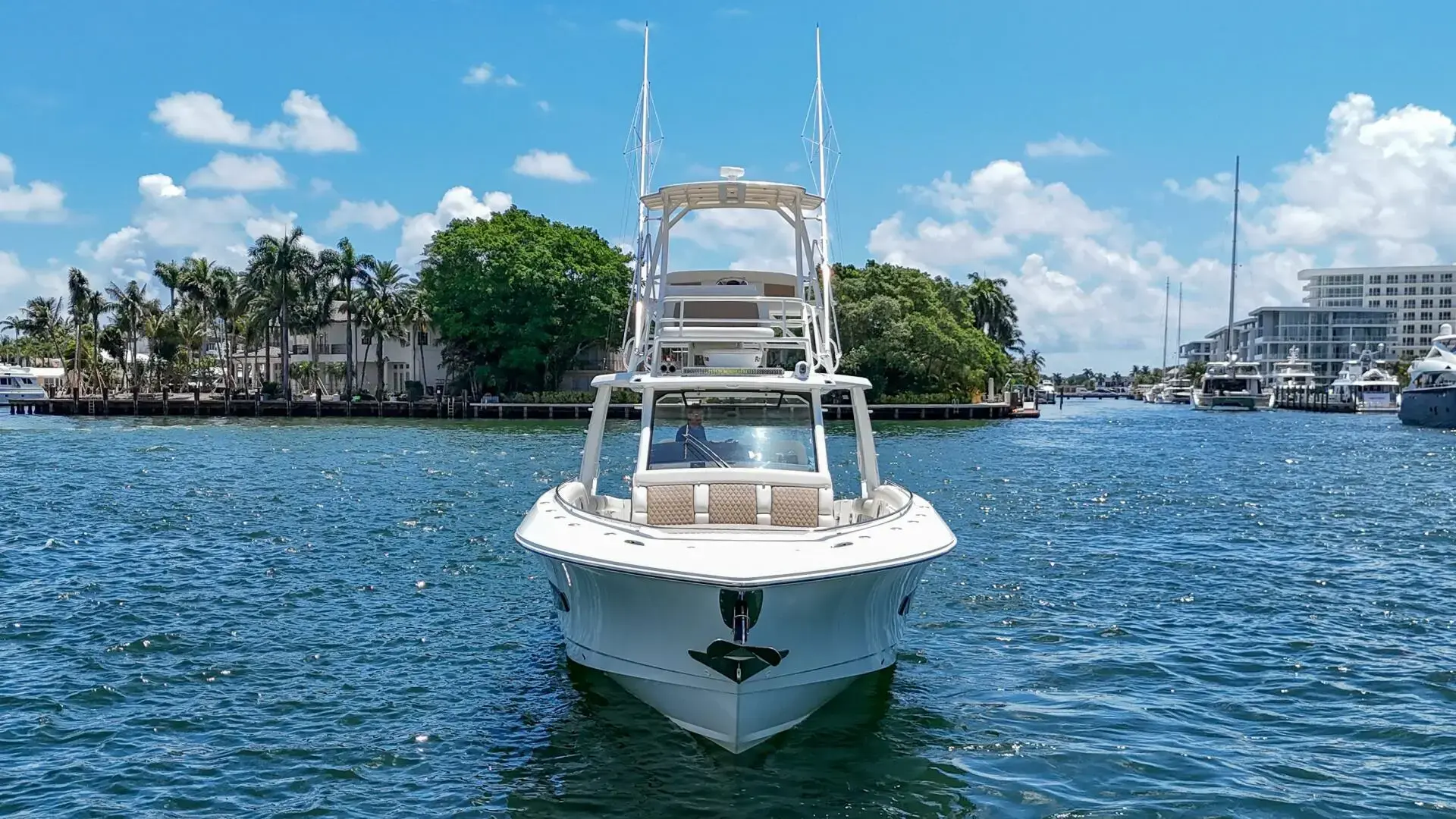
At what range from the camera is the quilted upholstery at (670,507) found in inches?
444

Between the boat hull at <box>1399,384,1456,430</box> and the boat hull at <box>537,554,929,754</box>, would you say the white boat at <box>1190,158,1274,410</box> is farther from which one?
the boat hull at <box>537,554,929,754</box>

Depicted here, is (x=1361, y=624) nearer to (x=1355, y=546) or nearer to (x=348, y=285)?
(x=1355, y=546)

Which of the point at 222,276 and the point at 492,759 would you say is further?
the point at 222,276

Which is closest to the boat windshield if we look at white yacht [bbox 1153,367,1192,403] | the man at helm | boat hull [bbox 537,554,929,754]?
the man at helm

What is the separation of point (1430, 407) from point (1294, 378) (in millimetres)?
58117

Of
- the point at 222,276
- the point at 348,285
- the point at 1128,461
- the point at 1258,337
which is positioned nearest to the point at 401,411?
the point at 348,285

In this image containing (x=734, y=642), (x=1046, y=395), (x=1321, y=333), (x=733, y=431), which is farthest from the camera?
(x=1321, y=333)

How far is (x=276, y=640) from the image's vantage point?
1345 cm

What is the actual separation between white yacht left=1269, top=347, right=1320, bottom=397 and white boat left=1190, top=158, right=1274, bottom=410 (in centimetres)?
198

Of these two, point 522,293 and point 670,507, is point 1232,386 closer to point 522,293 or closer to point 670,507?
point 522,293

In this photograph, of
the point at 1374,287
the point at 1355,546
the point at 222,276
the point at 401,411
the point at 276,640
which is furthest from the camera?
the point at 1374,287

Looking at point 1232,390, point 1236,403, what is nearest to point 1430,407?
point 1236,403

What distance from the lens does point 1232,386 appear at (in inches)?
5231

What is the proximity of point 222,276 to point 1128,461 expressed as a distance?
77.5 m
